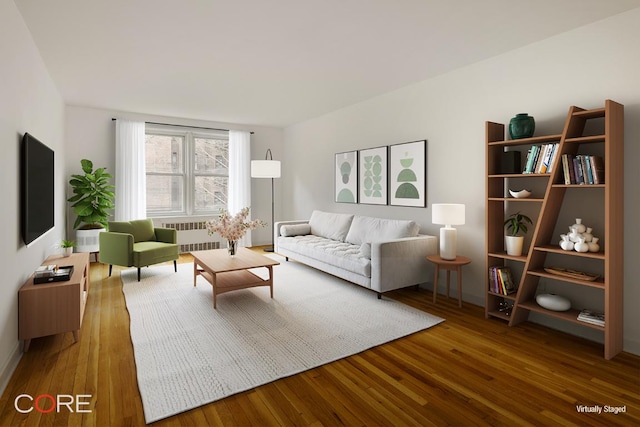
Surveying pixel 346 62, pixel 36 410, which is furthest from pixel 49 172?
pixel 346 62

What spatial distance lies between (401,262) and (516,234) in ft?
3.92

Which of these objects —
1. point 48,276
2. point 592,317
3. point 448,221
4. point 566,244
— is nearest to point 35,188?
point 48,276

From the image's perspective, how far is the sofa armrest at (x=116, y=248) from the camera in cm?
464

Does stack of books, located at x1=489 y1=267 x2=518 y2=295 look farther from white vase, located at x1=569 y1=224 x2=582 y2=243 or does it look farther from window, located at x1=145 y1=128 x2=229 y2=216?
window, located at x1=145 y1=128 x2=229 y2=216

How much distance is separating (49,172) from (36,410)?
2.71 meters

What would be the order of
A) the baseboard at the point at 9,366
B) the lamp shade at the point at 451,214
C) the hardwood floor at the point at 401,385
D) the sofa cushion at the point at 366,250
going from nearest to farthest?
the hardwood floor at the point at 401,385 < the baseboard at the point at 9,366 < the lamp shade at the point at 451,214 < the sofa cushion at the point at 366,250

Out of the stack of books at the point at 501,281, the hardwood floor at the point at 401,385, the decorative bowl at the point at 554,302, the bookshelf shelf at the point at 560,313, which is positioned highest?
the stack of books at the point at 501,281

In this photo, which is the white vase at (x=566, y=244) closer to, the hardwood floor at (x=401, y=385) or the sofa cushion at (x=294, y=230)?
the hardwood floor at (x=401, y=385)

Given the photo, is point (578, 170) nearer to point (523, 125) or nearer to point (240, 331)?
point (523, 125)

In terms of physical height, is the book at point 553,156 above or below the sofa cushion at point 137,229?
above

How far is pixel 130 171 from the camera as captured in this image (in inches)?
243

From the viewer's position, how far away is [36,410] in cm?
200

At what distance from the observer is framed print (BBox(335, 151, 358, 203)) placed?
5.70 m

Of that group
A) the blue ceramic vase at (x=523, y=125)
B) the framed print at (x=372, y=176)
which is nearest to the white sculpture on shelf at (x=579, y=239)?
the blue ceramic vase at (x=523, y=125)
